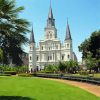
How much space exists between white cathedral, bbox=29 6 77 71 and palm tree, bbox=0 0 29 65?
10325cm

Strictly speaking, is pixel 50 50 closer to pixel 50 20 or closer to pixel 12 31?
pixel 50 20

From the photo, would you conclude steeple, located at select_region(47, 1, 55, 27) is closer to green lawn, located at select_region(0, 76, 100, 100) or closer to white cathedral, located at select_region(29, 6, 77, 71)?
white cathedral, located at select_region(29, 6, 77, 71)

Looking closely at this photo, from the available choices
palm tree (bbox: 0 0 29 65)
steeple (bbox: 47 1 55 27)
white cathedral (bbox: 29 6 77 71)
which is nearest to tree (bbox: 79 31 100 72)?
palm tree (bbox: 0 0 29 65)

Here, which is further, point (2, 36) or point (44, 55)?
point (44, 55)

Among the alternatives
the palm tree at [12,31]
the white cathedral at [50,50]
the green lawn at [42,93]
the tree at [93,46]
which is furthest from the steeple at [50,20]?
the palm tree at [12,31]

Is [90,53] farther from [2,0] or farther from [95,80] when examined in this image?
[2,0]

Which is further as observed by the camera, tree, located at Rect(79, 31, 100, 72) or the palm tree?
tree, located at Rect(79, 31, 100, 72)

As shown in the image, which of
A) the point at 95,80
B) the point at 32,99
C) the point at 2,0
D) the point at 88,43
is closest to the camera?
the point at 2,0

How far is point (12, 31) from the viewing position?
1176 centimetres

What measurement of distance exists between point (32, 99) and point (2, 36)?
4.52 m

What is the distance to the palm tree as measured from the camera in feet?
37.4

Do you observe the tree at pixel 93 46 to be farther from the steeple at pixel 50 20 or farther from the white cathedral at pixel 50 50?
the steeple at pixel 50 20

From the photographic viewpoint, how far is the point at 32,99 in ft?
48.9

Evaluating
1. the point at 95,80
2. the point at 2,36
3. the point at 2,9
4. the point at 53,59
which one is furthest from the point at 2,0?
the point at 53,59
